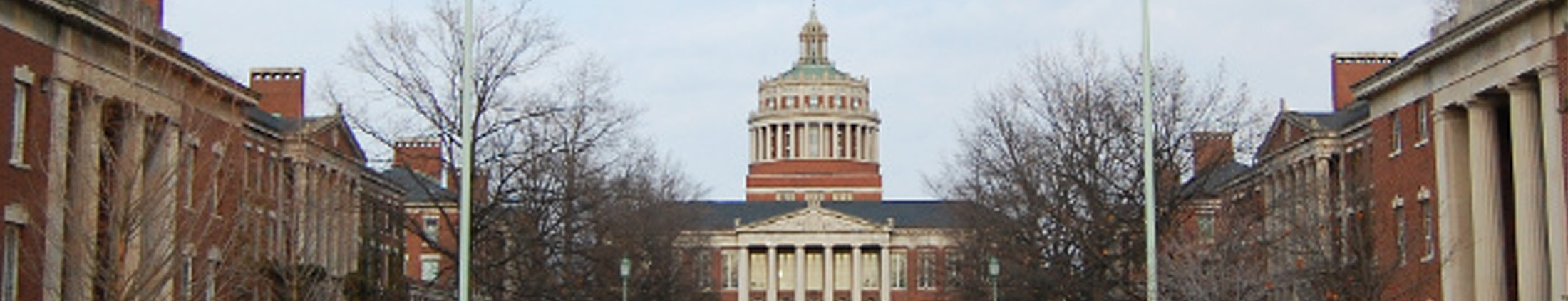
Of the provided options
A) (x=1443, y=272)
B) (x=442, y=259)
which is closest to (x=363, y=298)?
(x=1443, y=272)

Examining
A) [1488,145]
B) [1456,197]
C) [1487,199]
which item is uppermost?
[1488,145]

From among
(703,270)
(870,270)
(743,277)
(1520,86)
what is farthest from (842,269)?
(1520,86)

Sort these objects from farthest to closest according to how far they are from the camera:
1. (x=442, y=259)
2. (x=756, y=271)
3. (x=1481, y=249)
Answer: (x=756, y=271) → (x=442, y=259) → (x=1481, y=249)

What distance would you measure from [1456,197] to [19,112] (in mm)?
29263

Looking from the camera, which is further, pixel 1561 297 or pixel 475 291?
pixel 475 291

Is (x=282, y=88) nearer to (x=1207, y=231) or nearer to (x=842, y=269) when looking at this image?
(x=1207, y=231)

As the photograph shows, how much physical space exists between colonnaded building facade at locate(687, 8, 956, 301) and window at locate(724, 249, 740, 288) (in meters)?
0.05

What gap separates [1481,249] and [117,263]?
29.3 metres

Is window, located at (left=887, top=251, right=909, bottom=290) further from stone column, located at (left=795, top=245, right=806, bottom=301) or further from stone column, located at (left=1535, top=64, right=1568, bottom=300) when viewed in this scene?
stone column, located at (left=1535, top=64, right=1568, bottom=300)

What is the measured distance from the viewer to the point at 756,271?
167 meters

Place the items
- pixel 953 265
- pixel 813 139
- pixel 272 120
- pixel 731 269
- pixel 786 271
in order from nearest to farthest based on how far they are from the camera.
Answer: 1. pixel 272 120
2. pixel 953 265
3. pixel 731 269
4. pixel 786 271
5. pixel 813 139

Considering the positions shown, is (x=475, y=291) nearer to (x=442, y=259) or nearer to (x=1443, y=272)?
(x=1443, y=272)

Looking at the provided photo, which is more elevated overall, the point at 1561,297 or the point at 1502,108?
the point at 1502,108

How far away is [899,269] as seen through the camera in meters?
164
